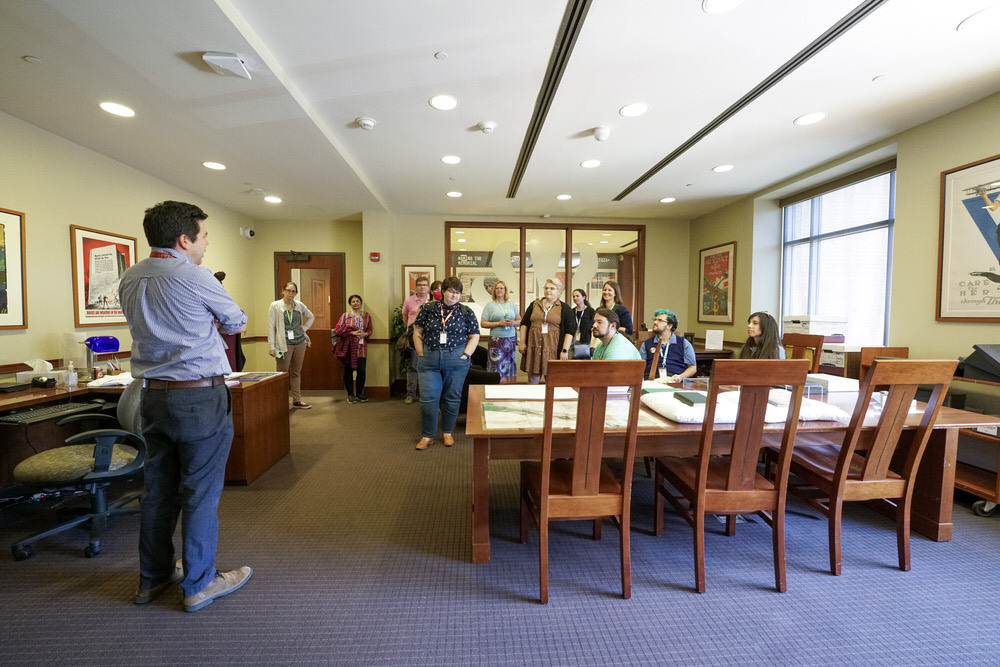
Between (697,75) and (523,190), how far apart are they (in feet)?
8.77

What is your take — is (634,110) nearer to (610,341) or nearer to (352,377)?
(610,341)

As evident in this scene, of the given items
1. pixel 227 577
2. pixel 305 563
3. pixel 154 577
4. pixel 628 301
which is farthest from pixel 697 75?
pixel 628 301

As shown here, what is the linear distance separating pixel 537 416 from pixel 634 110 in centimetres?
245

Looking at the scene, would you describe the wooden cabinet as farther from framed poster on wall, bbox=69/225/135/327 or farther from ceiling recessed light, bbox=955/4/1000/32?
framed poster on wall, bbox=69/225/135/327

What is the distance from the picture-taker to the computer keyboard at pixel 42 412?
224 centimetres

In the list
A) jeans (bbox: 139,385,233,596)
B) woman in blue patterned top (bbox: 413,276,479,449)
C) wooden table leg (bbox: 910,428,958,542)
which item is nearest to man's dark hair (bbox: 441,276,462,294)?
woman in blue patterned top (bbox: 413,276,479,449)

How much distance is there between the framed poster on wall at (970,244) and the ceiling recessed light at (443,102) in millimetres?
3669

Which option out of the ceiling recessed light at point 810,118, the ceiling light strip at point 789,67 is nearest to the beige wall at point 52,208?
the ceiling light strip at point 789,67

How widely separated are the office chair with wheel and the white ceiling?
1.87m

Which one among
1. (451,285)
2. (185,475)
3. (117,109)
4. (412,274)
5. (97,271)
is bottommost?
(185,475)

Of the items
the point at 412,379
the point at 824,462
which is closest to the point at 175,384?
the point at 824,462

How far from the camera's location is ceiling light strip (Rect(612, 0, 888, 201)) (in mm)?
1979

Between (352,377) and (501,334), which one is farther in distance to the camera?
(352,377)

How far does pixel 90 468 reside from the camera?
2014 millimetres
